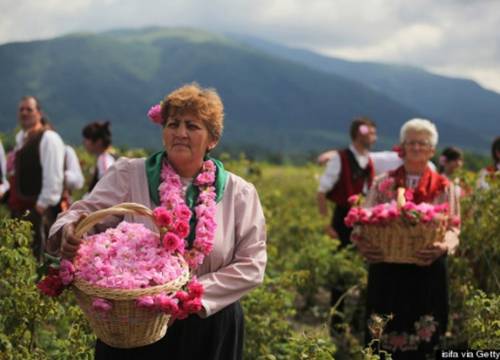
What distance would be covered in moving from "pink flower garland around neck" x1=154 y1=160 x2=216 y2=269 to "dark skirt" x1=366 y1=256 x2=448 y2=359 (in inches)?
84.3

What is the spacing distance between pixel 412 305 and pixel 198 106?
251cm

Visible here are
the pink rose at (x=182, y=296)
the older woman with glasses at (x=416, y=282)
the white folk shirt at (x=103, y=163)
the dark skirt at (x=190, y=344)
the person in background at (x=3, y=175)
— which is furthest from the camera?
the person in background at (x=3, y=175)

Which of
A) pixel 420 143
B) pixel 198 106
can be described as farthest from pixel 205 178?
pixel 420 143

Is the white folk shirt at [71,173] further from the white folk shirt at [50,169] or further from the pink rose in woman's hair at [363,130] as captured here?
the pink rose in woman's hair at [363,130]

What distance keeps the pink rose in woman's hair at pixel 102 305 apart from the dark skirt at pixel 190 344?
1.59ft

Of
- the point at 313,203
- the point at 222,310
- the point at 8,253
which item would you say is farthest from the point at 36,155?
the point at 313,203

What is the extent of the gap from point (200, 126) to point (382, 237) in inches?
72.0

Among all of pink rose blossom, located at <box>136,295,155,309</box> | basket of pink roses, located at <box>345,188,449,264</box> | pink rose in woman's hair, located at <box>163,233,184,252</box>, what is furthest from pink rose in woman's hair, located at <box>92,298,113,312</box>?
basket of pink roses, located at <box>345,188,449,264</box>

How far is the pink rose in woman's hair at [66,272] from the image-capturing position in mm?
2820

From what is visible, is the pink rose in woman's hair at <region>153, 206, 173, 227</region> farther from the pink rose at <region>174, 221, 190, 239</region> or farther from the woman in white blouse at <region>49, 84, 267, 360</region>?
the woman in white blouse at <region>49, 84, 267, 360</region>

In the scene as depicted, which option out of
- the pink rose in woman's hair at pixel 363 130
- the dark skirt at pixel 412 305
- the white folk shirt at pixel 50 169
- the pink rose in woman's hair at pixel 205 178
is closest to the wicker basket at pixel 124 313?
the pink rose in woman's hair at pixel 205 178

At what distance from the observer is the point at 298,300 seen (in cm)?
784

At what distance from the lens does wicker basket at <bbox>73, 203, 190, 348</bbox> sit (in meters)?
2.66

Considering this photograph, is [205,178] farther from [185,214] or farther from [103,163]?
[103,163]
